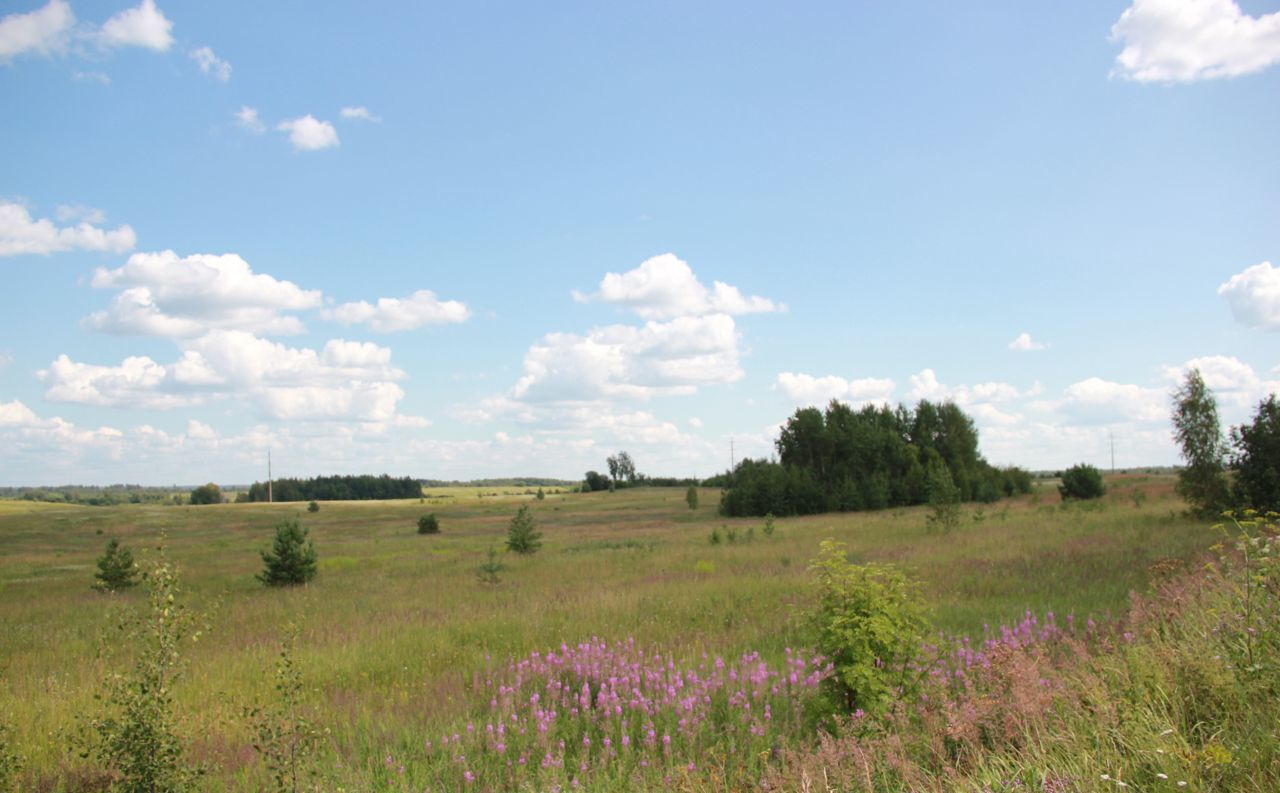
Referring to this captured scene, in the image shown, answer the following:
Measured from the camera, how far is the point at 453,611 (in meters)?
12.6

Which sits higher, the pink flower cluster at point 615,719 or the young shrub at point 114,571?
the pink flower cluster at point 615,719

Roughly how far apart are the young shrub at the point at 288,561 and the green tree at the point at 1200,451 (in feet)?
91.6

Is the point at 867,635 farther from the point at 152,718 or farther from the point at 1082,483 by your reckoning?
the point at 1082,483

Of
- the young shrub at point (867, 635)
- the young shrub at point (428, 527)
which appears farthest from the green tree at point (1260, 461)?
the young shrub at point (428, 527)

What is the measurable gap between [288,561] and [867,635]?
18.2m

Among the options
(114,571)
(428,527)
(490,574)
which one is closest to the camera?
(490,574)

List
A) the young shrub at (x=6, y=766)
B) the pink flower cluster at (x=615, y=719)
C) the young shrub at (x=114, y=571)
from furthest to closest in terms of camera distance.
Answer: the young shrub at (x=114, y=571) < the pink flower cluster at (x=615, y=719) < the young shrub at (x=6, y=766)

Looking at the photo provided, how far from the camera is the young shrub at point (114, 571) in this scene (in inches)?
762

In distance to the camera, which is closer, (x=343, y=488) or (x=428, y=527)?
(x=428, y=527)

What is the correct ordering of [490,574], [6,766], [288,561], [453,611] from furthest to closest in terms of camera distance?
[288,561], [490,574], [453,611], [6,766]

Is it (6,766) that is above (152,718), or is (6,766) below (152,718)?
below

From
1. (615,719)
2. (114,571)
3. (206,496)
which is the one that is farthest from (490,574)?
(206,496)

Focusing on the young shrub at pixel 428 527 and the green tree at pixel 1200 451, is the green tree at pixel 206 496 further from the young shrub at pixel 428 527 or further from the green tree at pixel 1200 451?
the green tree at pixel 1200 451

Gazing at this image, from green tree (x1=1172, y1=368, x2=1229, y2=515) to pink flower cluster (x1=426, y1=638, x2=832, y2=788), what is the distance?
22.8 m
